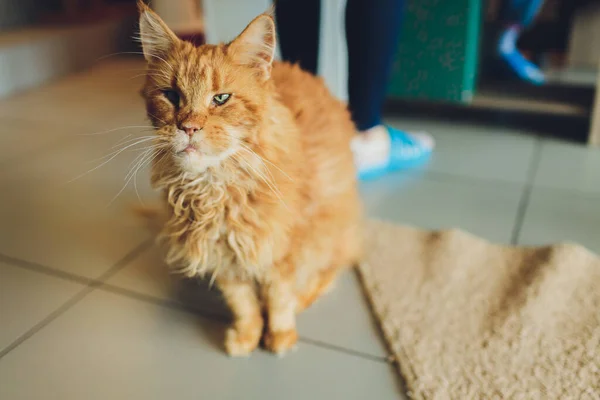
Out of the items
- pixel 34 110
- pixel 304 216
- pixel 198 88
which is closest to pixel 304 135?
pixel 304 216

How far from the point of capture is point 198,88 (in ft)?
2.60

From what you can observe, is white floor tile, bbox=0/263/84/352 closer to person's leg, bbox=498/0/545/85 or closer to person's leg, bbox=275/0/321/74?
person's leg, bbox=275/0/321/74

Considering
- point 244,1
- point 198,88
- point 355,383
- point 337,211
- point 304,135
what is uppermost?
point 244,1

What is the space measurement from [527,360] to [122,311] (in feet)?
2.72

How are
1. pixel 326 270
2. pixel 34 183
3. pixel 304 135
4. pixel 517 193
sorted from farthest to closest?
pixel 34 183, pixel 517 193, pixel 326 270, pixel 304 135

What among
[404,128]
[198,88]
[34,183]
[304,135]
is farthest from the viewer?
[404,128]

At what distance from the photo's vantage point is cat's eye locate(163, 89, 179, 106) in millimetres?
820

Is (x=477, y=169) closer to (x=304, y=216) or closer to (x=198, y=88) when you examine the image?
(x=304, y=216)

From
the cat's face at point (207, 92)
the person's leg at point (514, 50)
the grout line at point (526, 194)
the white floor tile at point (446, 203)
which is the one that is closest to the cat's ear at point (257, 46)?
the cat's face at point (207, 92)

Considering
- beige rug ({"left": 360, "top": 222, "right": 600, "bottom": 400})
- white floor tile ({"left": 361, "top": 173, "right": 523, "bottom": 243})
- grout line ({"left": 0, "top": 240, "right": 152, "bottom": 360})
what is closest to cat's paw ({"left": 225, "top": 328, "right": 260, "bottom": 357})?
beige rug ({"left": 360, "top": 222, "right": 600, "bottom": 400})

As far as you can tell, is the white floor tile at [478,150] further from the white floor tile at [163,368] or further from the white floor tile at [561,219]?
the white floor tile at [163,368]

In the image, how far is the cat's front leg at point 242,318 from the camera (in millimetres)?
953

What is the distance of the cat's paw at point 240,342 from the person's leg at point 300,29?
836 millimetres

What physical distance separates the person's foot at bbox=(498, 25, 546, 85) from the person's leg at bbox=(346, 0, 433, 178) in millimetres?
631
